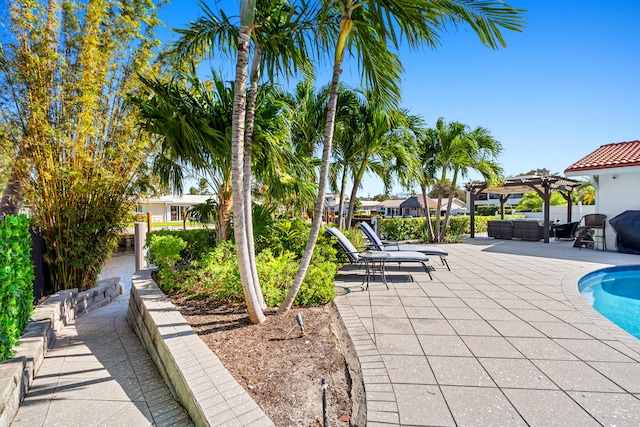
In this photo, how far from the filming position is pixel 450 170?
13.0 m

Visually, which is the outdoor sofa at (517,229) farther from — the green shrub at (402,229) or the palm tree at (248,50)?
the palm tree at (248,50)

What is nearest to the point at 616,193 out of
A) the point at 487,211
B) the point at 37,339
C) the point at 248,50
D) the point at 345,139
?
the point at 345,139

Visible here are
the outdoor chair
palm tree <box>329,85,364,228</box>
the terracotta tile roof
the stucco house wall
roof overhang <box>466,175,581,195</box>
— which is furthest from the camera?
the outdoor chair

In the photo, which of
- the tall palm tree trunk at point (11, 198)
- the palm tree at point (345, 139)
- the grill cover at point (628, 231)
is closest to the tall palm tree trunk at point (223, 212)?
the palm tree at point (345, 139)

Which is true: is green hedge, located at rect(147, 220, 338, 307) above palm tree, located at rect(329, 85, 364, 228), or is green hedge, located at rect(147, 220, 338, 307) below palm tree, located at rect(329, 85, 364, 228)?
below

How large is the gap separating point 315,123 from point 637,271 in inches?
360

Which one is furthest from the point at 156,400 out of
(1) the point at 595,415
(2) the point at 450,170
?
(2) the point at 450,170

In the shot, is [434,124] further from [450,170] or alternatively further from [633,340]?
[633,340]

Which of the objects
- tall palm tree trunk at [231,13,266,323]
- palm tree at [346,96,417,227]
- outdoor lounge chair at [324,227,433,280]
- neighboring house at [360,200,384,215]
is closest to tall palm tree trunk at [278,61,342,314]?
tall palm tree trunk at [231,13,266,323]

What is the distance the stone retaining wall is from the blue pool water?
200 inches

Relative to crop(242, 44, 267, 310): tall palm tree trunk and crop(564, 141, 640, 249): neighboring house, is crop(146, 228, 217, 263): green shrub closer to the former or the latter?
crop(242, 44, 267, 310): tall palm tree trunk

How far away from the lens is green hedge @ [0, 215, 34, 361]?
270cm

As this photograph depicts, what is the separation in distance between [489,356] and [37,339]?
463 centimetres

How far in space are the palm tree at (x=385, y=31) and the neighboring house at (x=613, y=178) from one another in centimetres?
1103
